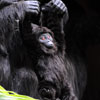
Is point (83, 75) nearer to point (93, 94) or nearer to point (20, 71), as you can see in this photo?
point (93, 94)

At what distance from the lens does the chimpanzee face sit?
247 cm

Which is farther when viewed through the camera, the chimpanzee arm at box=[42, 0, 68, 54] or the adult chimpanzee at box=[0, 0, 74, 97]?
the chimpanzee arm at box=[42, 0, 68, 54]

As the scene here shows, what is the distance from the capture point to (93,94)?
396 centimetres

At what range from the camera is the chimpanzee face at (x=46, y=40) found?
2467mm

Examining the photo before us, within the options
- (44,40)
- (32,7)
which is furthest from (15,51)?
(32,7)

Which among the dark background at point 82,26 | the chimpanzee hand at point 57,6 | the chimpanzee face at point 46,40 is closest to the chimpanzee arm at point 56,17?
the chimpanzee hand at point 57,6

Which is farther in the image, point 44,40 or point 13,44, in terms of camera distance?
point 44,40

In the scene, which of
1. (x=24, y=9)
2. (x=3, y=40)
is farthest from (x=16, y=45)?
(x=24, y=9)

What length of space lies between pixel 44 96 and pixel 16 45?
0.44 metres

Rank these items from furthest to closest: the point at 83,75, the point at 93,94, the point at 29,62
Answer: the point at 93,94, the point at 83,75, the point at 29,62

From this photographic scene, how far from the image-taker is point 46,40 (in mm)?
2475

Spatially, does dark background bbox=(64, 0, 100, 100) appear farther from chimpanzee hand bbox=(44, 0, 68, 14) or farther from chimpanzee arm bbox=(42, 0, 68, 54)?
chimpanzee hand bbox=(44, 0, 68, 14)

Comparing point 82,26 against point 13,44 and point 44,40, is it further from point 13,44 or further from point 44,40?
point 13,44

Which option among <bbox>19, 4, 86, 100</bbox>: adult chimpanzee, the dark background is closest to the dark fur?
<bbox>19, 4, 86, 100</bbox>: adult chimpanzee
